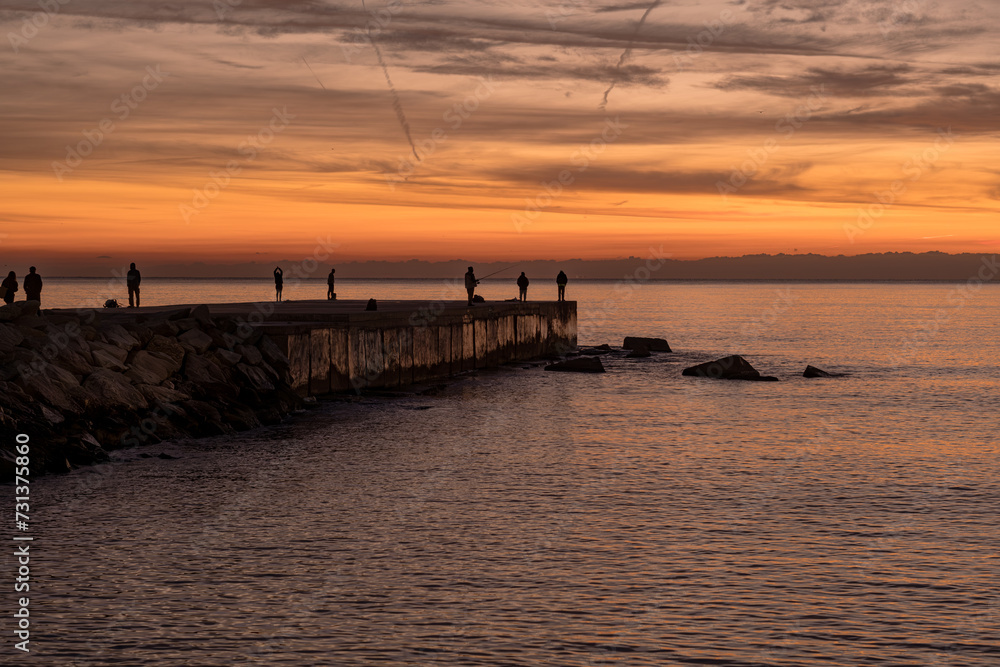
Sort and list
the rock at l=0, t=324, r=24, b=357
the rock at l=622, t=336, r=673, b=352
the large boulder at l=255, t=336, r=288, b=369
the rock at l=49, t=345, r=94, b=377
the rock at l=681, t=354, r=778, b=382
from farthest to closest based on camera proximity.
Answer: the rock at l=622, t=336, r=673, b=352 < the rock at l=681, t=354, r=778, b=382 < the large boulder at l=255, t=336, r=288, b=369 < the rock at l=49, t=345, r=94, b=377 < the rock at l=0, t=324, r=24, b=357

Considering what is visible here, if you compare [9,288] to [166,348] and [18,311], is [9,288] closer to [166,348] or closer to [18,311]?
[18,311]

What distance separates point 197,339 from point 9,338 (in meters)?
5.59

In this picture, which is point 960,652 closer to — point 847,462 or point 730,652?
point 730,652

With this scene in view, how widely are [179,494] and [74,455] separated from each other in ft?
12.2

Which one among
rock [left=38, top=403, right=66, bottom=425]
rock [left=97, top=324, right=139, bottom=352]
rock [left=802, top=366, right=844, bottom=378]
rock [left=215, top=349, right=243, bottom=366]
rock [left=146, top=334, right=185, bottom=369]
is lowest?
rock [left=802, top=366, right=844, bottom=378]

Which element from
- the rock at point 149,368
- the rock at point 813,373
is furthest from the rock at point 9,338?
the rock at point 813,373

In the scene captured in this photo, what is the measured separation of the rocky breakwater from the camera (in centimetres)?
2000

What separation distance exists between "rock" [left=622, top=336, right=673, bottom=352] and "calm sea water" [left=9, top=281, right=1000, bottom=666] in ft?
86.7

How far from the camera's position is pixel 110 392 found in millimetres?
22453

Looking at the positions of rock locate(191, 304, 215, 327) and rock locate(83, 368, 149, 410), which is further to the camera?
rock locate(191, 304, 215, 327)

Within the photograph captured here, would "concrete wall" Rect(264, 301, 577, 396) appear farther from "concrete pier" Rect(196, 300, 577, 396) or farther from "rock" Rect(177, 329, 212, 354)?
"rock" Rect(177, 329, 212, 354)

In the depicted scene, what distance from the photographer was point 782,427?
27.4 m

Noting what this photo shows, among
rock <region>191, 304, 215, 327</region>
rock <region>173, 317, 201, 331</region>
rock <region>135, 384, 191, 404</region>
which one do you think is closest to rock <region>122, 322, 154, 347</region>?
rock <region>173, 317, 201, 331</region>

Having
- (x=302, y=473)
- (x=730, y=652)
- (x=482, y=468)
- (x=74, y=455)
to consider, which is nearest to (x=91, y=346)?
(x=74, y=455)
